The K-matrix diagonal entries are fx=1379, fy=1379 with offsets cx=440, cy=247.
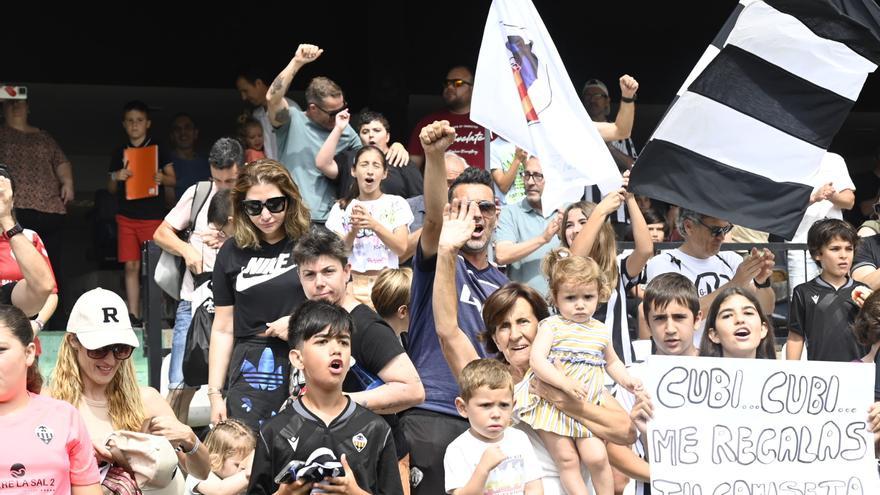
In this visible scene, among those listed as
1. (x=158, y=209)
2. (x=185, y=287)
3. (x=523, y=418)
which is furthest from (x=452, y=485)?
(x=158, y=209)

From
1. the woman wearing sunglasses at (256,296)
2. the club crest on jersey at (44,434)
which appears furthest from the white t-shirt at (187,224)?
the club crest on jersey at (44,434)

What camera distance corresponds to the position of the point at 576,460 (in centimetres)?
610

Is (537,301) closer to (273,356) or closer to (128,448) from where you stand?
(273,356)

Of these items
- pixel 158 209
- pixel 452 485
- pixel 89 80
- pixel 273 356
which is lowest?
pixel 452 485

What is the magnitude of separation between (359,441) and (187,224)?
3.75m

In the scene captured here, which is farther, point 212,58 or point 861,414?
point 212,58

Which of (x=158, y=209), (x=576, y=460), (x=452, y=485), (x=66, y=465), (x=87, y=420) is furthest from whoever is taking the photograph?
(x=158, y=209)

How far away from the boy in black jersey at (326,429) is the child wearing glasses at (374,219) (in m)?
3.00

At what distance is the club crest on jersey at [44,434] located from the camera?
4754 mm

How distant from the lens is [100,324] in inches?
209

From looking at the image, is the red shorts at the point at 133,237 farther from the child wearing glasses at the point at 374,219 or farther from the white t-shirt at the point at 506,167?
the white t-shirt at the point at 506,167

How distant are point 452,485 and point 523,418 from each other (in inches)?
23.8

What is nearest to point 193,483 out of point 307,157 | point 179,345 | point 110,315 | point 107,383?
point 107,383

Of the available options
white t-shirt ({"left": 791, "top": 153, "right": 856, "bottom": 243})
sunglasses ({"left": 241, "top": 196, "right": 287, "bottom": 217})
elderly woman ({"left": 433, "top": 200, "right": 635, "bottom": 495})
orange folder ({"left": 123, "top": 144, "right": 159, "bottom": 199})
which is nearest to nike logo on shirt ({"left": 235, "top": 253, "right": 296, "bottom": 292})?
sunglasses ({"left": 241, "top": 196, "right": 287, "bottom": 217})
